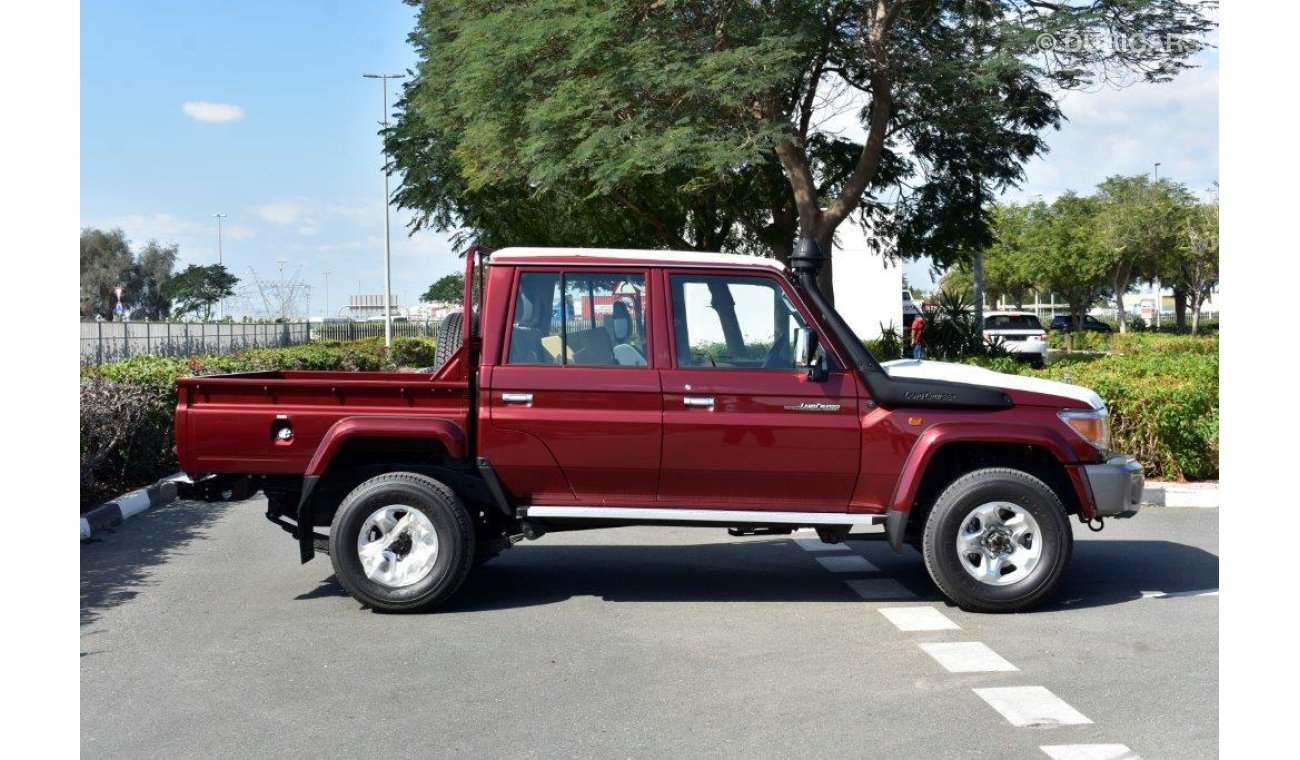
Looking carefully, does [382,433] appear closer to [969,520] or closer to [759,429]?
[759,429]

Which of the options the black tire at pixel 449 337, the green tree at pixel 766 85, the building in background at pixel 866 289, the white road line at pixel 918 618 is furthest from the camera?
the building in background at pixel 866 289

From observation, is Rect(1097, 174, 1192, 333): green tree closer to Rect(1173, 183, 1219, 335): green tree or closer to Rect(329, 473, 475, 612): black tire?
Rect(1173, 183, 1219, 335): green tree

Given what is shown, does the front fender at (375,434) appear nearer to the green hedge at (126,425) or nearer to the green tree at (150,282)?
the green hedge at (126,425)

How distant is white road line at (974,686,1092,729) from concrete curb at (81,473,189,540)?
5.97 metres

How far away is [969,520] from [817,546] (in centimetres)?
233

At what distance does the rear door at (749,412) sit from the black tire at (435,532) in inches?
46.1

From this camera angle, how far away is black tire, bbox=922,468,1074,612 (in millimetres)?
7484

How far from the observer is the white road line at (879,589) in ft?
26.3

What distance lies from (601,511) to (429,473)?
39.6 inches

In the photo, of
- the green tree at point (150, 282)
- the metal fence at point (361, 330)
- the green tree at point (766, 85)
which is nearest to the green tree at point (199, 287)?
the green tree at point (150, 282)

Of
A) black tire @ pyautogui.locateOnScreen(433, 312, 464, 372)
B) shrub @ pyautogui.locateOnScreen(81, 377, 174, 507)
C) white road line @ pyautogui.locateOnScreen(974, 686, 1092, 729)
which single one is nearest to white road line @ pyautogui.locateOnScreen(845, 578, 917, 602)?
white road line @ pyautogui.locateOnScreen(974, 686, 1092, 729)

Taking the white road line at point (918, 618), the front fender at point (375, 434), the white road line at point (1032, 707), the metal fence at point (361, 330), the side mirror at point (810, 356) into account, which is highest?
the metal fence at point (361, 330)

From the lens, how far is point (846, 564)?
9023mm

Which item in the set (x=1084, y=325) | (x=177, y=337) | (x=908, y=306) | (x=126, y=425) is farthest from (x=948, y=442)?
(x=1084, y=325)
